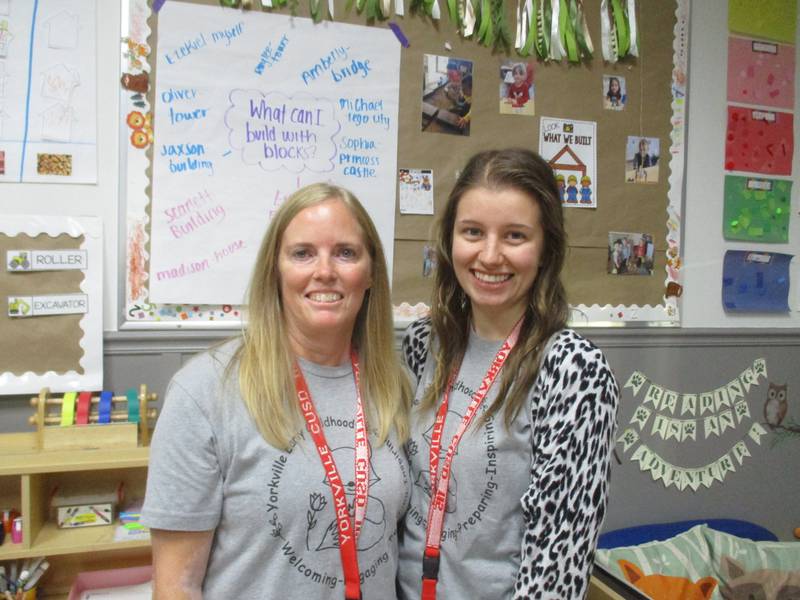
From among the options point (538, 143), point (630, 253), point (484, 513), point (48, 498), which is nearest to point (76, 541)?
point (48, 498)

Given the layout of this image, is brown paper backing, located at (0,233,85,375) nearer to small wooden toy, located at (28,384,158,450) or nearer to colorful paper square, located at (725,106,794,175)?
small wooden toy, located at (28,384,158,450)

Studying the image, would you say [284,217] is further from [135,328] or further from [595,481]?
[135,328]

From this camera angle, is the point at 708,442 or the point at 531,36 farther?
the point at 708,442

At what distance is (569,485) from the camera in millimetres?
1009

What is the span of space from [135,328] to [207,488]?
1022 mm

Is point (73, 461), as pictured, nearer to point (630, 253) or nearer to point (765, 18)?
point (630, 253)

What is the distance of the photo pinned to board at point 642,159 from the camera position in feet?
7.47

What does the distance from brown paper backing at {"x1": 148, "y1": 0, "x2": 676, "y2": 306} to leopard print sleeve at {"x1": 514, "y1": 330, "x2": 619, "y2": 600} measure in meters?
1.10

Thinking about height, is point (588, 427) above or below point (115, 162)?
below

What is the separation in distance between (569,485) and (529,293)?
402 millimetres

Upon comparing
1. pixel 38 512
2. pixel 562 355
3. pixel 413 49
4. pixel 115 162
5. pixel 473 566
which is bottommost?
pixel 38 512

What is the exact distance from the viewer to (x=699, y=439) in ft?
8.01

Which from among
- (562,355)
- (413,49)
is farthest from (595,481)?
(413,49)

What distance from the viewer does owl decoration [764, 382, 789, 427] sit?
2545mm
